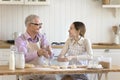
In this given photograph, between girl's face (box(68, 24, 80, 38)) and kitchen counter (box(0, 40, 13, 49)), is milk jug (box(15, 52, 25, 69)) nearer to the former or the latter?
girl's face (box(68, 24, 80, 38))

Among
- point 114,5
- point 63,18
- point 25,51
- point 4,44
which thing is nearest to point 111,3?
point 114,5

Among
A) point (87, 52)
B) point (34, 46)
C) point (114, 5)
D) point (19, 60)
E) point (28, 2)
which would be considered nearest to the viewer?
point (19, 60)

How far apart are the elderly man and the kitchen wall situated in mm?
1509

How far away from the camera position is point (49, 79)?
3596 mm

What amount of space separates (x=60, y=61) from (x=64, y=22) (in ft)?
6.49

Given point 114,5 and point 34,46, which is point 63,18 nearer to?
point 114,5

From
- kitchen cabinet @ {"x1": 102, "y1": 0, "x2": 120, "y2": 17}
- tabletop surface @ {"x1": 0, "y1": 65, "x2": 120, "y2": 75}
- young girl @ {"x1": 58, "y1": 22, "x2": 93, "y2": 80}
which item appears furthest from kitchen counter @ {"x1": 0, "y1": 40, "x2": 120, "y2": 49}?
tabletop surface @ {"x1": 0, "y1": 65, "x2": 120, "y2": 75}

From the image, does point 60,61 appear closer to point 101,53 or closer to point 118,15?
point 101,53

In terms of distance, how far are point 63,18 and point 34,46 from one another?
1727mm

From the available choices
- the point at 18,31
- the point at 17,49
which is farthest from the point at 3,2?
the point at 17,49

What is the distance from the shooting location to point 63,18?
534 cm

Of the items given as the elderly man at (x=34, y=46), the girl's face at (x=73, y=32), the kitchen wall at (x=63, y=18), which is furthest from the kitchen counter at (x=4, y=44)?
the girl's face at (x=73, y=32)

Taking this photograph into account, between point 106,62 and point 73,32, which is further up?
point 73,32

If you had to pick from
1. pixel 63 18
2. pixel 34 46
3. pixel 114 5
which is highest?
pixel 114 5
